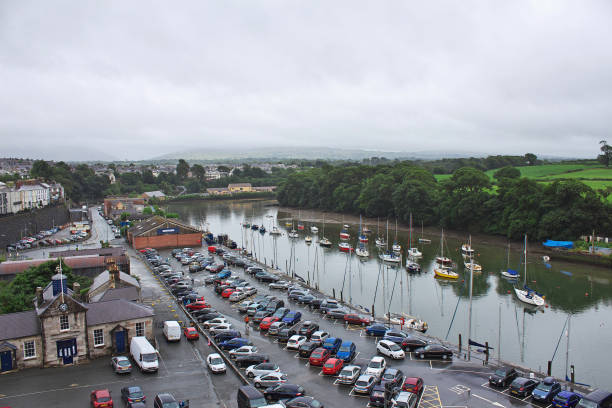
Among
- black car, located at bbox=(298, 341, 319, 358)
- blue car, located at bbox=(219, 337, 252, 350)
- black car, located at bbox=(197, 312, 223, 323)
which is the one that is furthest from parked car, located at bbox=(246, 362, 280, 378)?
black car, located at bbox=(197, 312, 223, 323)

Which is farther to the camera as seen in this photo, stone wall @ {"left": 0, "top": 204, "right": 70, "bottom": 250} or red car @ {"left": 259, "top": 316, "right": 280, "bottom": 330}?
stone wall @ {"left": 0, "top": 204, "right": 70, "bottom": 250}

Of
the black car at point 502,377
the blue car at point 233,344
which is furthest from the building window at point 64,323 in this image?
the black car at point 502,377

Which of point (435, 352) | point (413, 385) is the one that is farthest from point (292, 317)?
point (413, 385)

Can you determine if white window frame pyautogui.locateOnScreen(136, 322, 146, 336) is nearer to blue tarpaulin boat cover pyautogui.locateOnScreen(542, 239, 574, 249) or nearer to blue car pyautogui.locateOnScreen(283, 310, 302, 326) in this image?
blue car pyautogui.locateOnScreen(283, 310, 302, 326)

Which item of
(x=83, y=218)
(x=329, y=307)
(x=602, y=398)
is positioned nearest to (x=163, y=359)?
(x=329, y=307)

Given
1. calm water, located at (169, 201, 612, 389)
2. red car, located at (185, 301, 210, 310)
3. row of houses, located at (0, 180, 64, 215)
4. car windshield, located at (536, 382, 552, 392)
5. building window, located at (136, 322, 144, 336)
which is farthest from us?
row of houses, located at (0, 180, 64, 215)

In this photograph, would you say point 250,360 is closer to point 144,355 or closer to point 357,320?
point 144,355

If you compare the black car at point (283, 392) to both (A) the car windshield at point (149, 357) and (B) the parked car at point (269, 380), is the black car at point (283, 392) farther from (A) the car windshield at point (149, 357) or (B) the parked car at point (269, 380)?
(A) the car windshield at point (149, 357)
